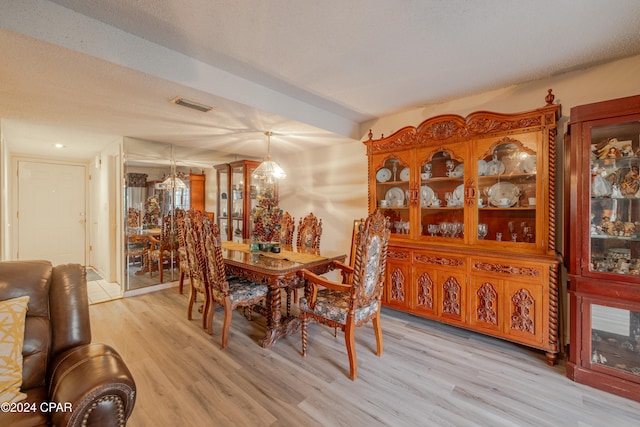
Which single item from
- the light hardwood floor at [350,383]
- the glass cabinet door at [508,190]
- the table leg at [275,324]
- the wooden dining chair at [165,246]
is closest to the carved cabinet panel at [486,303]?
the light hardwood floor at [350,383]

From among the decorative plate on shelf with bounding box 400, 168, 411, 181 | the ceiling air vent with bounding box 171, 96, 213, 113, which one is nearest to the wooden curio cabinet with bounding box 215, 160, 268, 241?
the ceiling air vent with bounding box 171, 96, 213, 113

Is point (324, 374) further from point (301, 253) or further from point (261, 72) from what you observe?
point (261, 72)

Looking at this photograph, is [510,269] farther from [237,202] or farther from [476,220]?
[237,202]

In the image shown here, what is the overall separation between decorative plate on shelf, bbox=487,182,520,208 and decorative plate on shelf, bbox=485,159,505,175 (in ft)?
0.41

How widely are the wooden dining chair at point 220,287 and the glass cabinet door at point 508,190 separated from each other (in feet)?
7.90

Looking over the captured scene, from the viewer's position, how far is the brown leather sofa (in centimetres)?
103

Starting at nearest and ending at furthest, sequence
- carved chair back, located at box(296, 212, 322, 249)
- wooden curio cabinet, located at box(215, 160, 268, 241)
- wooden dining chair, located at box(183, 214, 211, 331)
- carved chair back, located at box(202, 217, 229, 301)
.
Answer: carved chair back, located at box(202, 217, 229, 301) → wooden dining chair, located at box(183, 214, 211, 331) → carved chair back, located at box(296, 212, 322, 249) → wooden curio cabinet, located at box(215, 160, 268, 241)

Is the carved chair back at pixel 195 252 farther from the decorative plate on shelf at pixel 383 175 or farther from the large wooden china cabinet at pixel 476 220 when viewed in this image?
the decorative plate on shelf at pixel 383 175

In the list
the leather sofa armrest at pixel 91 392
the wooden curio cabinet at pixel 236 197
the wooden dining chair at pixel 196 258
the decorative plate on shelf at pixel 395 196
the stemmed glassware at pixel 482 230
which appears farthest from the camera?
the wooden curio cabinet at pixel 236 197

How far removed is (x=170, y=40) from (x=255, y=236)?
2.01 metres

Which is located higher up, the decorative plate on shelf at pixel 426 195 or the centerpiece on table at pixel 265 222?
the decorative plate on shelf at pixel 426 195

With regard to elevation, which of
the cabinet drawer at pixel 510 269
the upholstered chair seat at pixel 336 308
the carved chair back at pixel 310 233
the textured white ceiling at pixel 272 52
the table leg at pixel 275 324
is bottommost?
the table leg at pixel 275 324

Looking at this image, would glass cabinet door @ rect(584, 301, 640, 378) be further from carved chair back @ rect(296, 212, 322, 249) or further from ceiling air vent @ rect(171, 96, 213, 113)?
ceiling air vent @ rect(171, 96, 213, 113)

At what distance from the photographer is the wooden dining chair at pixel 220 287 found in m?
2.53
